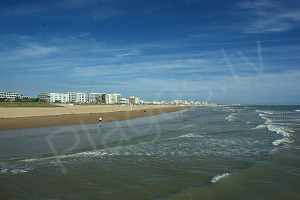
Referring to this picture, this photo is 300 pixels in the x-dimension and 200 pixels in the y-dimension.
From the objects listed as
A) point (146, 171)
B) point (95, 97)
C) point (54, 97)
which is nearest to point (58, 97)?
point (54, 97)

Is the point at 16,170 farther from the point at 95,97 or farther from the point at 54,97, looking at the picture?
the point at 95,97

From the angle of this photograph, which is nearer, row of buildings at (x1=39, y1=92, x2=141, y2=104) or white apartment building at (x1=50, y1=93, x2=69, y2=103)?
white apartment building at (x1=50, y1=93, x2=69, y2=103)

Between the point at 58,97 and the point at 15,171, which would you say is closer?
the point at 15,171

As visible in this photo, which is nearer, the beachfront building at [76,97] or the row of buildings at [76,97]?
the row of buildings at [76,97]

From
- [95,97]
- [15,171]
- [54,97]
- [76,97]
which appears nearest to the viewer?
[15,171]

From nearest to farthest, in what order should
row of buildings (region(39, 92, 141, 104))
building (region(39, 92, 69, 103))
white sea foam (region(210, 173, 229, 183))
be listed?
white sea foam (region(210, 173, 229, 183)), building (region(39, 92, 69, 103)), row of buildings (region(39, 92, 141, 104))

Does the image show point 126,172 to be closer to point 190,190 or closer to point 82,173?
point 82,173

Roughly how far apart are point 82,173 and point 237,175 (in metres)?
5.37

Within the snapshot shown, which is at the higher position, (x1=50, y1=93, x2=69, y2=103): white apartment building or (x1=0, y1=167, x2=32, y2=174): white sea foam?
(x1=50, y1=93, x2=69, y2=103): white apartment building

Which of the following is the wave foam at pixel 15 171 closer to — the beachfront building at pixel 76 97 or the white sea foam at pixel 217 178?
the white sea foam at pixel 217 178

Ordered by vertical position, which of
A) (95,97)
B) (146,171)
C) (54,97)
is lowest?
(146,171)

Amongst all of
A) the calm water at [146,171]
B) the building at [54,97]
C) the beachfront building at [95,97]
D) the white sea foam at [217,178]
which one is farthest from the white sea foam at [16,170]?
the beachfront building at [95,97]

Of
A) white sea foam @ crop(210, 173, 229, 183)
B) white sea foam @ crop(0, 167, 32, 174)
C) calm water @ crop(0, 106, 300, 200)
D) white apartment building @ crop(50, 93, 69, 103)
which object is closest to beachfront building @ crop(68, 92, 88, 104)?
white apartment building @ crop(50, 93, 69, 103)

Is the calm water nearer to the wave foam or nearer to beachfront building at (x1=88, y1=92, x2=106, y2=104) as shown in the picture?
the wave foam
